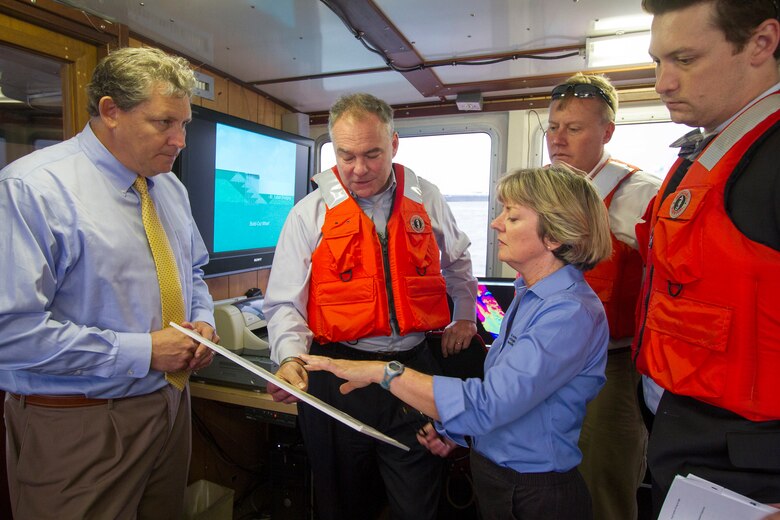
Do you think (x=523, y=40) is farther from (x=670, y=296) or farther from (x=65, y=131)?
(x=65, y=131)

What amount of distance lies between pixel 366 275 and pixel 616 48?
1.68 meters

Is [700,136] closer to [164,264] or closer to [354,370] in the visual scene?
[354,370]

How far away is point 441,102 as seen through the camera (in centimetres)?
356

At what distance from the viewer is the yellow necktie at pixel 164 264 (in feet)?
5.15

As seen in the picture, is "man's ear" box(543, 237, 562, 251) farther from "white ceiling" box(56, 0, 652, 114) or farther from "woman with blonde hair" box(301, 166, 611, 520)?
"white ceiling" box(56, 0, 652, 114)

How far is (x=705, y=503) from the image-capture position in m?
1.03

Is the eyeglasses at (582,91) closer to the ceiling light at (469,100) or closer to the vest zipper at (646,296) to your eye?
the vest zipper at (646,296)

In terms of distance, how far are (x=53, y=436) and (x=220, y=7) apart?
1.69 m

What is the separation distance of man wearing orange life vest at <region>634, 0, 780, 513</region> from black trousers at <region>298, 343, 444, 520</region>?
2.62 ft

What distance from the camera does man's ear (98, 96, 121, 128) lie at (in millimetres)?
1477

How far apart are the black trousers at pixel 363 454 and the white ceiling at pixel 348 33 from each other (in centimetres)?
141

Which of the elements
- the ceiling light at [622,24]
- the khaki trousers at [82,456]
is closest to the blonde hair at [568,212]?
the ceiling light at [622,24]

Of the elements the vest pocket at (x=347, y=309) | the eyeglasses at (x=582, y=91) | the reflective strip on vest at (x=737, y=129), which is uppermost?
the eyeglasses at (x=582, y=91)

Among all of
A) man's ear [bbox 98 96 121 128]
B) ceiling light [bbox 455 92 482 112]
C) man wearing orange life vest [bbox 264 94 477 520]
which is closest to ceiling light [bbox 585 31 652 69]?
ceiling light [bbox 455 92 482 112]
